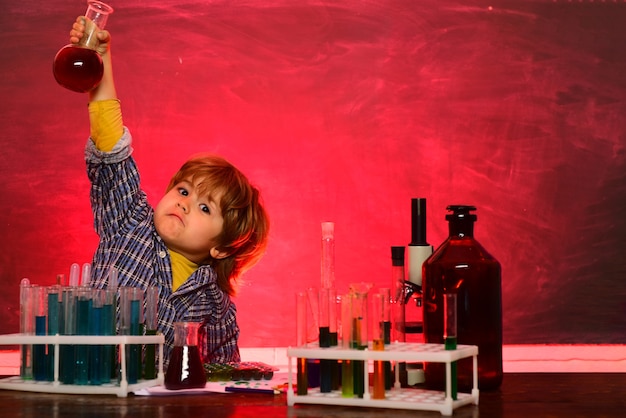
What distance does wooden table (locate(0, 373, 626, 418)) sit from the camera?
1166mm

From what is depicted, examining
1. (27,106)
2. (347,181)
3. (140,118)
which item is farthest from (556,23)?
(27,106)

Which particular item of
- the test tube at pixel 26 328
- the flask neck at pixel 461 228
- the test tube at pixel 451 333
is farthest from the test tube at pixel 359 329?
the test tube at pixel 26 328

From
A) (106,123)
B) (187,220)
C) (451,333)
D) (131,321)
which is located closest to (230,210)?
(187,220)

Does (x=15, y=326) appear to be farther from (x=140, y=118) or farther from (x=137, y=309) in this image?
(x=137, y=309)

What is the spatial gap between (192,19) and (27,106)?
600 millimetres

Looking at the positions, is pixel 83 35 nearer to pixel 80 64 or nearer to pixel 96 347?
pixel 80 64

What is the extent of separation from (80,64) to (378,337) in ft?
2.79

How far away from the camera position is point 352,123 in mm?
2723

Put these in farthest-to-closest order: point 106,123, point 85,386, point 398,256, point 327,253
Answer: point 106,123, point 327,253, point 398,256, point 85,386

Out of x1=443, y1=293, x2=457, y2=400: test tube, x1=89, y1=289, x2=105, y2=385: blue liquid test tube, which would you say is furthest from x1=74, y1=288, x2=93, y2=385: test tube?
x1=443, y1=293, x2=457, y2=400: test tube

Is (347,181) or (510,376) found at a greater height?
(347,181)

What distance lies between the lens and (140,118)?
2723mm

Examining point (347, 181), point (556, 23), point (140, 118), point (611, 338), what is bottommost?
point (611, 338)

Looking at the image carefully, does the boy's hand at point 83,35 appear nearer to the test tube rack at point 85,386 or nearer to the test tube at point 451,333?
the test tube rack at point 85,386
